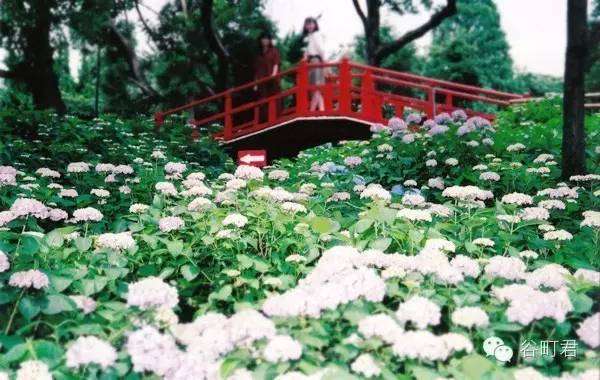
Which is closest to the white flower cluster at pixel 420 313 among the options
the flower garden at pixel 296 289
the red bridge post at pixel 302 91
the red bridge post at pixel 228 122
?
the flower garden at pixel 296 289

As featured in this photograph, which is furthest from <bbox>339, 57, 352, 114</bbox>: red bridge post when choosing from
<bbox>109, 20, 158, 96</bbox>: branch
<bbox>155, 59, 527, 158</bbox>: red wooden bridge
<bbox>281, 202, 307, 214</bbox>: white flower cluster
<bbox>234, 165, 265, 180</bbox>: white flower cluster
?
<bbox>109, 20, 158, 96</bbox>: branch

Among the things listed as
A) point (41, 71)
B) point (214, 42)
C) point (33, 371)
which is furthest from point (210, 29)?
point (33, 371)

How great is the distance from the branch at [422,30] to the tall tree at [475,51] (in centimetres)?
912

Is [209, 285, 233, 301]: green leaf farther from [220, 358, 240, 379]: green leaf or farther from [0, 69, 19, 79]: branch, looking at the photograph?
[0, 69, 19, 79]: branch

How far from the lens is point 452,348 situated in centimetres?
194

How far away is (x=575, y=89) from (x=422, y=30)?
10027 millimetres

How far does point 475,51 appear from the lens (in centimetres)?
2689

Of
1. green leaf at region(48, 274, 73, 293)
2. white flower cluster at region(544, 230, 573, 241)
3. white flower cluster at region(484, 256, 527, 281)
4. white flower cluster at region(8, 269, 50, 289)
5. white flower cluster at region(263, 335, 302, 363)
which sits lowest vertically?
white flower cluster at region(263, 335, 302, 363)

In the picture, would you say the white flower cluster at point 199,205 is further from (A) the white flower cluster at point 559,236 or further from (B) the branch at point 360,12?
(B) the branch at point 360,12

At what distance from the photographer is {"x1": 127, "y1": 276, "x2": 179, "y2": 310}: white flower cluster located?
208 centimetres

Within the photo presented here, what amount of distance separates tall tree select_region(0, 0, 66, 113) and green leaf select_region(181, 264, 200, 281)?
11160 millimetres

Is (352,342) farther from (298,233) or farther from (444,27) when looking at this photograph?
(444,27)

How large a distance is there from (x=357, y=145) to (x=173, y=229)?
4771 mm

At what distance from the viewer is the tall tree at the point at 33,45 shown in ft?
39.9
